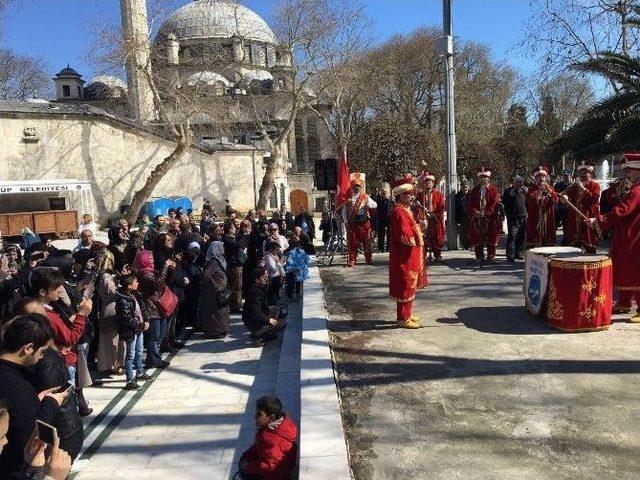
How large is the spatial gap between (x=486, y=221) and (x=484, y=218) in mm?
65

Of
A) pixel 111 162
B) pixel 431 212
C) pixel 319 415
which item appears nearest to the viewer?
pixel 319 415

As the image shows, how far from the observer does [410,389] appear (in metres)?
4.62

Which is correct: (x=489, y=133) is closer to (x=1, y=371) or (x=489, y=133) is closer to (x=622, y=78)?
(x=622, y=78)

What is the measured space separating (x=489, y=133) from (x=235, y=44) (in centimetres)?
1927

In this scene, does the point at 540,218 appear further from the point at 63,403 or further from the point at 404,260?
the point at 63,403

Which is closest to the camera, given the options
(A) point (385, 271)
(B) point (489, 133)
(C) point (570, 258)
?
(C) point (570, 258)

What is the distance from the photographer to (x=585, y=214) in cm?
893

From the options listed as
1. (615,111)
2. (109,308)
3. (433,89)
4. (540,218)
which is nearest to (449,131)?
(540,218)

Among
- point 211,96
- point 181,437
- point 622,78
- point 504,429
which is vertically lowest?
point 181,437

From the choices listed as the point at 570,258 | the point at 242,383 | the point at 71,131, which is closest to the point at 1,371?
the point at 242,383

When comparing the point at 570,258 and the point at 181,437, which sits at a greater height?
the point at 570,258

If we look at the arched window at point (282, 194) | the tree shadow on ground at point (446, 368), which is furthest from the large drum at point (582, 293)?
the arched window at point (282, 194)

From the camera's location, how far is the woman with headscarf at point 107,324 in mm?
6336

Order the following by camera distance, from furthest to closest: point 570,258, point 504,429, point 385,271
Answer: point 385,271 → point 570,258 → point 504,429
